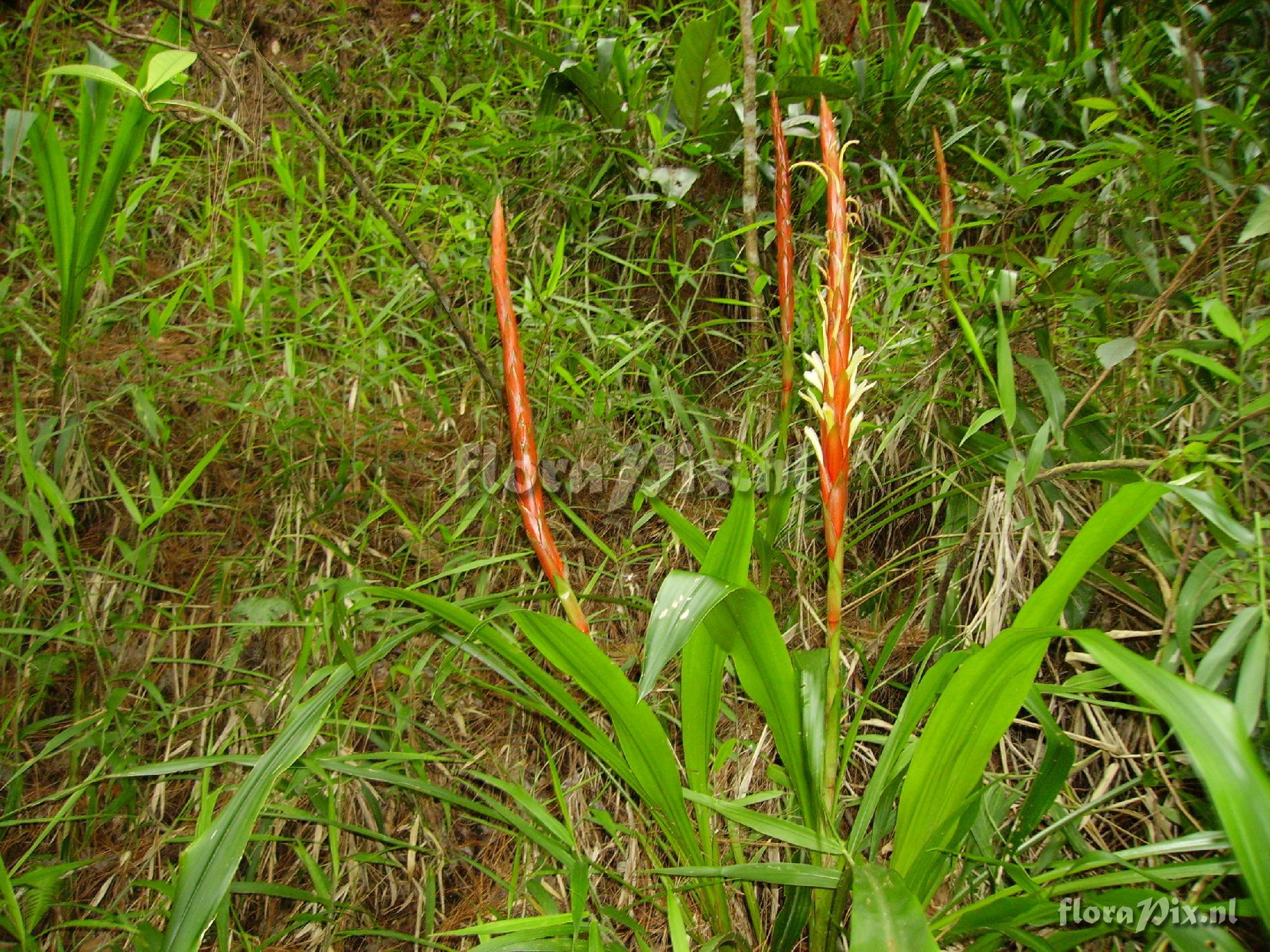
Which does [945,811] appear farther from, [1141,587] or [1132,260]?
[1132,260]

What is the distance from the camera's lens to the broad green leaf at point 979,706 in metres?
0.69

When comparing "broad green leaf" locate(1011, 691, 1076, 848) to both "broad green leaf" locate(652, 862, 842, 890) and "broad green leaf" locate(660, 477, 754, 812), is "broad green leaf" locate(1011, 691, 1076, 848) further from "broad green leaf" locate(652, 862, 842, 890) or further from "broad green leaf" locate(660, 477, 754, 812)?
"broad green leaf" locate(660, 477, 754, 812)

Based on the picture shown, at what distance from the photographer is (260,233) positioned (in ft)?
5.16

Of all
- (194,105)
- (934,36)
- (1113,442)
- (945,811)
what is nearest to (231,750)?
(194,105)

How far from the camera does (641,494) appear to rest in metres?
1.39

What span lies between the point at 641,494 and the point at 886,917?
858mm

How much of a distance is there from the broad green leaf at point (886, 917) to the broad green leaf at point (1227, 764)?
0.71 feet

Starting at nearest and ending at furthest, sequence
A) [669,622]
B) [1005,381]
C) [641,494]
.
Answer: [669,622]
[1005,381]
[641,494]

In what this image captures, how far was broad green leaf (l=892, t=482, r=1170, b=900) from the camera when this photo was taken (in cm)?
69

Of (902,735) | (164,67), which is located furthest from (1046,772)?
(164,67)

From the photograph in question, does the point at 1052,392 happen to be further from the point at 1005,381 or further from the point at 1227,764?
the point at 1227,764

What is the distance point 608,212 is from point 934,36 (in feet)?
3.17

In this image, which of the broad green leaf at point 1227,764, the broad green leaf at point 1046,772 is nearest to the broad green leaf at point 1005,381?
the broad green leaf at point 1046,772

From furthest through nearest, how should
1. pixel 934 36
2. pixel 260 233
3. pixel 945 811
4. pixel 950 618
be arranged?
pixel 934 36, pixel 260 233, pixel 950 618, pixel 945 811
